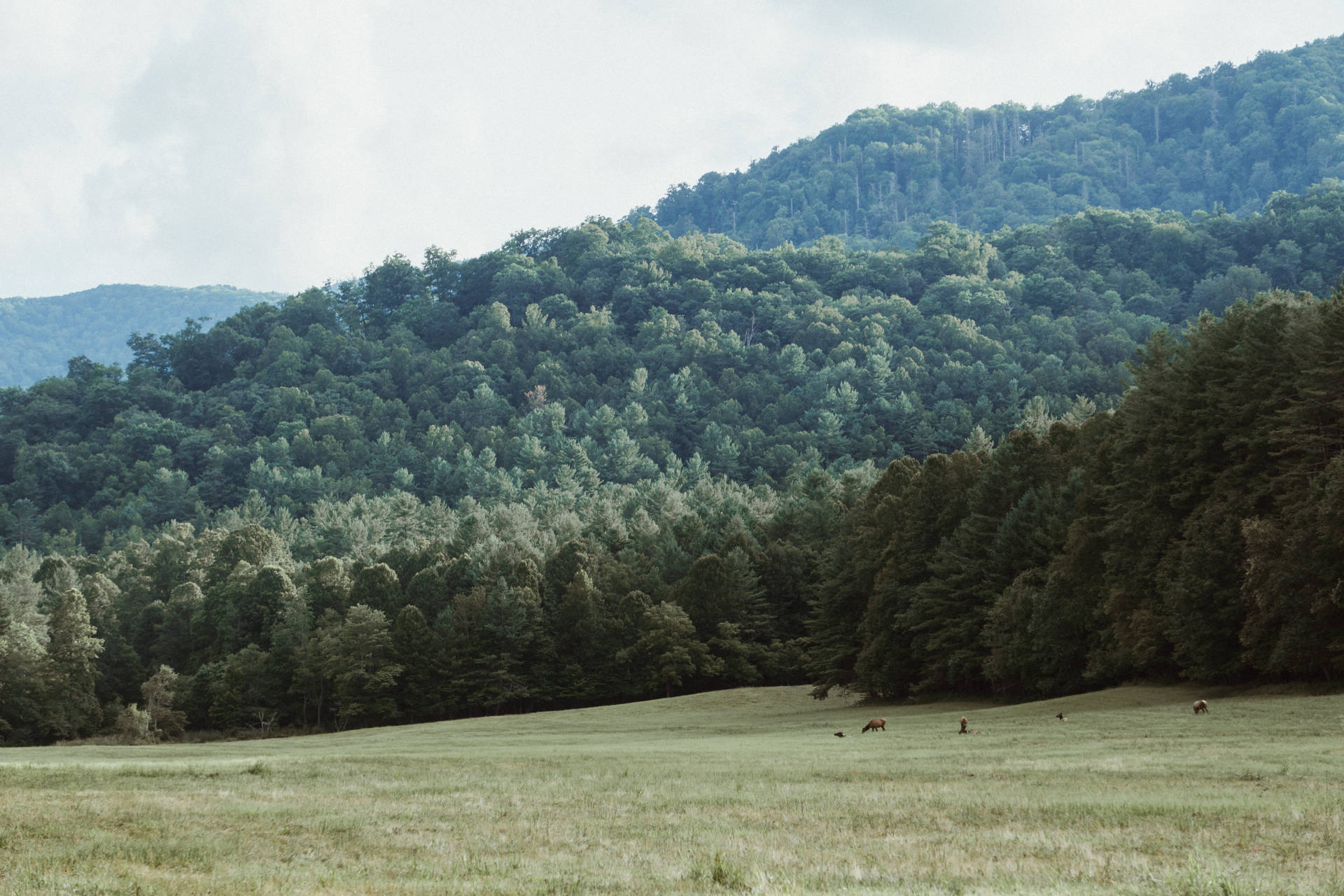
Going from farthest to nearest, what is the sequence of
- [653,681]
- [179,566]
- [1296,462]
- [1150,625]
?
[179,566] < [653,681] < [1150,625] < [1296,462]

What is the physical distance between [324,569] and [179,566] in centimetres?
2604

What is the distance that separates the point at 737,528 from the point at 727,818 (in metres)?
77.5

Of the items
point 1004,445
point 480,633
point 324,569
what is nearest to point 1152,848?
point 1004,445

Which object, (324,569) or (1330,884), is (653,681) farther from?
(1330,884)

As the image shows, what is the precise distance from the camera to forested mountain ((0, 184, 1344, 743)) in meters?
42.4

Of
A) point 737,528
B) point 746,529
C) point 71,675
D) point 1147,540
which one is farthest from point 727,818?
point 71,675

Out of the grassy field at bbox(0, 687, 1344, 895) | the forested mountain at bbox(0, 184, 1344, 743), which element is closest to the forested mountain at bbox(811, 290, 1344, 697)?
the forested mountain at bbox(0, 184, 1344, 743)

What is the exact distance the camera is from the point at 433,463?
179 m

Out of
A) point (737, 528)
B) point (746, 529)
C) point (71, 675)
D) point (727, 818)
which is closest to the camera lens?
point (727, 818)

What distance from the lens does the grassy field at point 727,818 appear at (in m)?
11.8

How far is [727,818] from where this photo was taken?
1641 cm

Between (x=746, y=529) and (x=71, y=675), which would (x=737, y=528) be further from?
(x=71, y=675)

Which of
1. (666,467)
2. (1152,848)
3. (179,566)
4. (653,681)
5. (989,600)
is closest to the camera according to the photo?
(1152,848)

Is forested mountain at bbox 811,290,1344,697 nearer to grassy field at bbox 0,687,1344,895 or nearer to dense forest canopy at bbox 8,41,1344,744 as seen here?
dense forest canopy at bbox 8,41,1344,744
